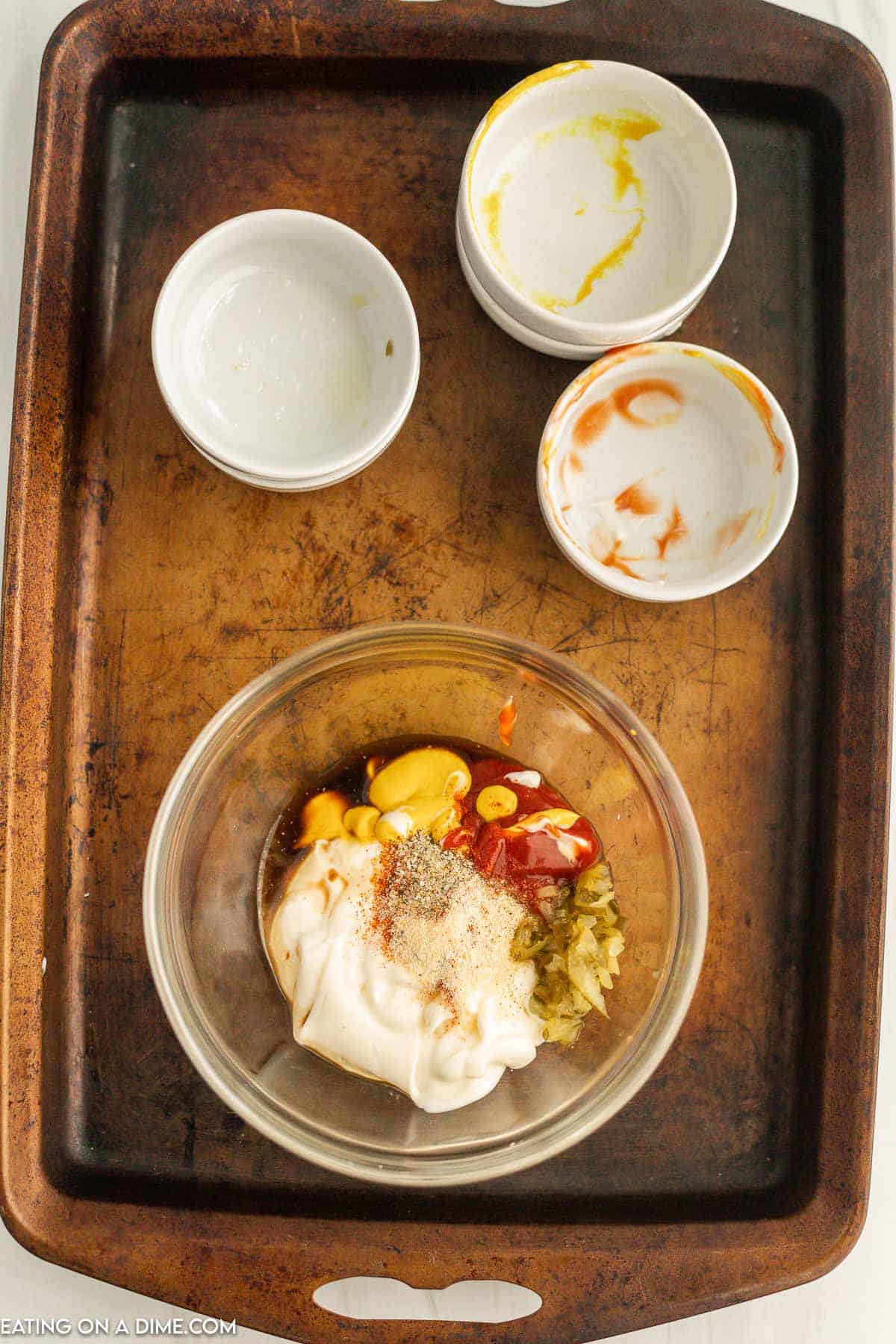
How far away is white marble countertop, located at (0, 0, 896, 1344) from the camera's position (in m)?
1.40

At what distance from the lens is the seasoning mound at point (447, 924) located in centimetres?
115

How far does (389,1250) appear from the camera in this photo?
1216 millimetres

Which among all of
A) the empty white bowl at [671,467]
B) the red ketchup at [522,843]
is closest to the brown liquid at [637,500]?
the empty white bowl at [671,467]

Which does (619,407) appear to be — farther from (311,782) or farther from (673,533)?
(311,782)

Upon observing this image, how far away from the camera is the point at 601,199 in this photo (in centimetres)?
129

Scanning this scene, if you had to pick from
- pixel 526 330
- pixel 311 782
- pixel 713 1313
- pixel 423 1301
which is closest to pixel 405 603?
pixel 311 782

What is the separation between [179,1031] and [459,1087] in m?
0.32

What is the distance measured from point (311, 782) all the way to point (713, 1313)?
38.8 inches

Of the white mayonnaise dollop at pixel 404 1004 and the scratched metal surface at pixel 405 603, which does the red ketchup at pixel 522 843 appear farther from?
the scratched metal surface at pixel 405 603

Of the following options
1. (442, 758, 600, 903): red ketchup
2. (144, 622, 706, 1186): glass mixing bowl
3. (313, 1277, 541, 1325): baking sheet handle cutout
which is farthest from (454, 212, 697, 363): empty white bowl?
(313, 1277, 541, 1325): baking sheet handle cutout

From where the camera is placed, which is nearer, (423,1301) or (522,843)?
(522,843)

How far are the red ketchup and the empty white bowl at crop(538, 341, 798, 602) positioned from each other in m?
0.28

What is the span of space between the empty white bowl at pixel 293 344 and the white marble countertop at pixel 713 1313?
0.34 m

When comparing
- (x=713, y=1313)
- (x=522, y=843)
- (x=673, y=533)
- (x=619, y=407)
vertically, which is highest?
(x=619, y=407)
